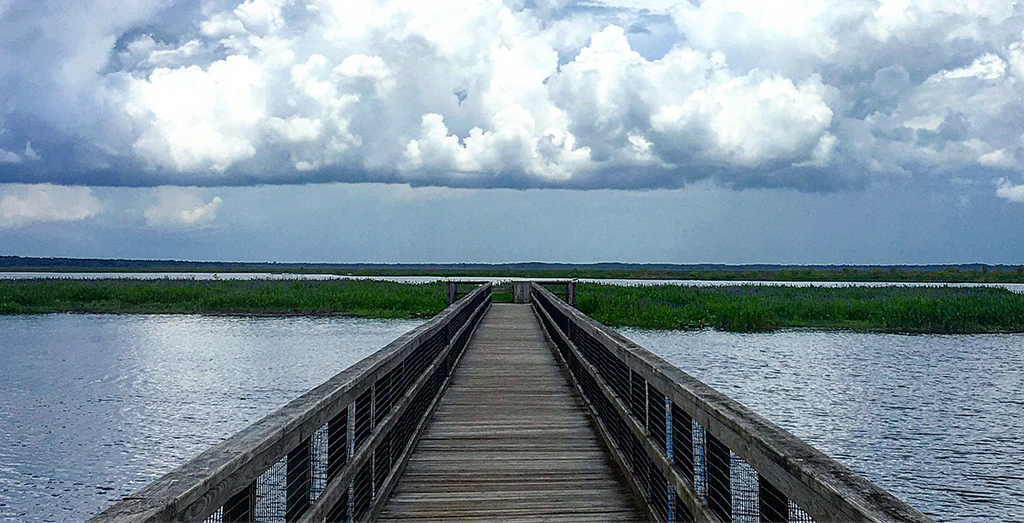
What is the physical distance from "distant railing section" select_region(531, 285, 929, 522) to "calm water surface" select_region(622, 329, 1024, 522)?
5797 mm

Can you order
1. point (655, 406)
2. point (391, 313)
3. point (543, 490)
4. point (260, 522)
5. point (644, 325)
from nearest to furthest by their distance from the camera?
1. point (260, 522)
2. point (655, 406)
3. point (543, 490)
4. point (644, 325)
5. point (391, 313)

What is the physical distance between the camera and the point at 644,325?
1230 inches

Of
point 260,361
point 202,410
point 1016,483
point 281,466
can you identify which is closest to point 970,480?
point 1016,483

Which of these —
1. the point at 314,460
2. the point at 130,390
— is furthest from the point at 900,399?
the point at 130,390

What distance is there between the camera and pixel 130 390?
18234mm

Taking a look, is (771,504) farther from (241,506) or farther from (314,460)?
(314,460)

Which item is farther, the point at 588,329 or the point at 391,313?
the point at 391,313

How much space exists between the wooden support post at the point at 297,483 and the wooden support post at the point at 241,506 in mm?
452

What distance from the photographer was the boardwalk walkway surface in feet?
16.7

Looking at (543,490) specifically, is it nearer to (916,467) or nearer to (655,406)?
(655,406)

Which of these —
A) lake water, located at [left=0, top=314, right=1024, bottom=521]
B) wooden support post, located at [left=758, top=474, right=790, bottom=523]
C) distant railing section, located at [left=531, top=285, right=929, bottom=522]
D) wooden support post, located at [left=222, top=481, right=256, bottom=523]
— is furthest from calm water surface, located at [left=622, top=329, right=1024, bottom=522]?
wooden support post, located at [left=222, top=481, right=256, bottom=523]

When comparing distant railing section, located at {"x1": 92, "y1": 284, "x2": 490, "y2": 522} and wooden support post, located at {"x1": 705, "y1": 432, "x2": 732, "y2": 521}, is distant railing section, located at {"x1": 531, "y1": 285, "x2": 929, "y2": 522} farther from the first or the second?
distant railing section, located at {"x1": 92, "y1": 284, "x2": 490, "y2": 522}

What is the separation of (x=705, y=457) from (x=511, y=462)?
2.75 m

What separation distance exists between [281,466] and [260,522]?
24cm
